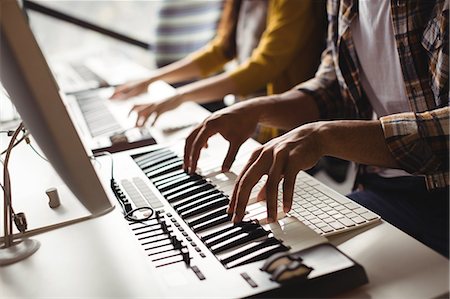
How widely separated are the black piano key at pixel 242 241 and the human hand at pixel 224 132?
31 cm

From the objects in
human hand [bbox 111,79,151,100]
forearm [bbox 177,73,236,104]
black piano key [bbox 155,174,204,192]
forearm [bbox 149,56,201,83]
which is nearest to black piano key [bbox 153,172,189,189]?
black piano key [bbox 155,174,204,192]

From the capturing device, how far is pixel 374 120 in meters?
1.00

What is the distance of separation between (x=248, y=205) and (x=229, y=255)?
0.56 feet

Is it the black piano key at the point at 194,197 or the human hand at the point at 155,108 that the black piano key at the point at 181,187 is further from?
the human hand at the point at 155,108

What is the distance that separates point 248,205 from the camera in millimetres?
948

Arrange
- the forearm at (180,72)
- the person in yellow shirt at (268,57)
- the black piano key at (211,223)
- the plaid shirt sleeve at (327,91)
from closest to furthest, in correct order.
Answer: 1. the black piano key at (211,223)
2. the plaid shirt sleeve at (327,91)
3. the person in yellow shirt at (268,57)
4. the forearm at (180,72)

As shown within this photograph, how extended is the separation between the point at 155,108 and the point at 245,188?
0.76 meters

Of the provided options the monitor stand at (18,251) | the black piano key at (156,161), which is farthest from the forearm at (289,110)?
the monitor stand at (18,251)

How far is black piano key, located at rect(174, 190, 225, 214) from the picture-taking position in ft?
3.20

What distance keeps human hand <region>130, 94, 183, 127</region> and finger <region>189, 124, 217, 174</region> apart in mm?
413

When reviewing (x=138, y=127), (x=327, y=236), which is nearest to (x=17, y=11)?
(x=327, y=236)

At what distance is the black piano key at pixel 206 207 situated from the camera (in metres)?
0.95

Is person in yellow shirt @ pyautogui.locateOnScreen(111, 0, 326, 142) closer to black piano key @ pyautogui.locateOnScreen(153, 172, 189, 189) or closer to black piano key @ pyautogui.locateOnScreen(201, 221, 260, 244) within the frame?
black piano key @ pyautogui.locateOnScreen(153, 172, 189, 189)

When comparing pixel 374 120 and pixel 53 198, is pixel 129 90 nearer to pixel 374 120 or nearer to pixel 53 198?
pixel 53 198
